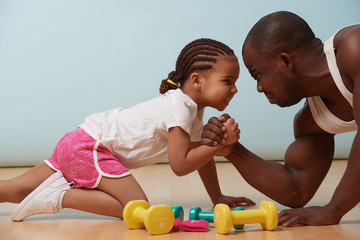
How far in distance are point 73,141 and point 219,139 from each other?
1.54 ft

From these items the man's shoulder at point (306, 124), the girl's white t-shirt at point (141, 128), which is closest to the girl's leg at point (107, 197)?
the girl's white t-shirt at point (141, 128)

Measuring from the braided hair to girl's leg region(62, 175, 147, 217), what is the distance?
0.34 meters

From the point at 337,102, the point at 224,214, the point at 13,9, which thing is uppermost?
the point at 13,9

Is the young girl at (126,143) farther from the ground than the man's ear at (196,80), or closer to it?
closer to it

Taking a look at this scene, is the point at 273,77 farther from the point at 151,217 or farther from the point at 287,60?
the point at 151,217

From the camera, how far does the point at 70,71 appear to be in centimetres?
272

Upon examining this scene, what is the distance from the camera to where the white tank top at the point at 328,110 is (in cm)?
147

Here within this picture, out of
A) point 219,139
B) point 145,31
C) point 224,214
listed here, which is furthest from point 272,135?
point 224,214

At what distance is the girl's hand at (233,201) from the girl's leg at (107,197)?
0.30m

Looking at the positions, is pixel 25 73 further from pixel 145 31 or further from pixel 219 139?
pixel 219 139

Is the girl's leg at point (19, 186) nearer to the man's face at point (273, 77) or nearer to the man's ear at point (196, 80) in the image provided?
the man's ear at point (196, 80)

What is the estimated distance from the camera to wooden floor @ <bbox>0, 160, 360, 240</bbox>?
1378mm

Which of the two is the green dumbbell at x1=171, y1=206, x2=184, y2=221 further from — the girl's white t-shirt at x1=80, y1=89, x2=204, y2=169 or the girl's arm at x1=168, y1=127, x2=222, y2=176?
the girl's white t-shirt at x1=80, y1=89, x2=204, y2=169

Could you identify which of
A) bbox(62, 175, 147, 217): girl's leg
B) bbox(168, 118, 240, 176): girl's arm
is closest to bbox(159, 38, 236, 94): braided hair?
bbox(168, 118, 240, 176): girl's arm
